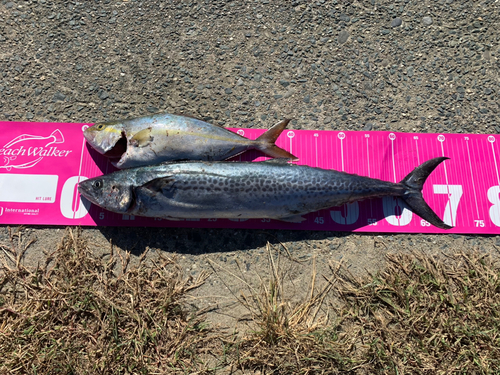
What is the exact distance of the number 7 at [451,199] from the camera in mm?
3916

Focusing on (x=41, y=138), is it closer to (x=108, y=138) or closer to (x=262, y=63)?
(x=108, y=138)

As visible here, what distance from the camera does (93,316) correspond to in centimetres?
344

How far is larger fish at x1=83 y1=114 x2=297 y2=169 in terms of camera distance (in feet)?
11.6

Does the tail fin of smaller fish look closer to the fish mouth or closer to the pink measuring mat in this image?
the pink measuring mat

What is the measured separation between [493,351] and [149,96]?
534 cm

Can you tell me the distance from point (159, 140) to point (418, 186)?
11.0ft

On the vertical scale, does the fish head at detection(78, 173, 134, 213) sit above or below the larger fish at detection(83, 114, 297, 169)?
below

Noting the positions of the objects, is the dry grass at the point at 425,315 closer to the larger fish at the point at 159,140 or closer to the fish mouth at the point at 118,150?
the larger fish at the point at 159,140

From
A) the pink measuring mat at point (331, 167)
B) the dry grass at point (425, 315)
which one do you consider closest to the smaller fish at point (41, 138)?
the pink measuring mat at point (331, 167)

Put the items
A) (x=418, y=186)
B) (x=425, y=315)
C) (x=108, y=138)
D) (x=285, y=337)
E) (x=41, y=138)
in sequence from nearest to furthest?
(x=285, y=337)
(x=425, y=315)
(x=108, y=138)
(x=418, y=186)
(x=41, y=138)

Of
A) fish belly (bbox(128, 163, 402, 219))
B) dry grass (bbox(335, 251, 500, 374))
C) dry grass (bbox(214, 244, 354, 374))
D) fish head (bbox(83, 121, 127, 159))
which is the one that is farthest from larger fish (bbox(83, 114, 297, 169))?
dry grass (bbox(335, 251, 500, 374))

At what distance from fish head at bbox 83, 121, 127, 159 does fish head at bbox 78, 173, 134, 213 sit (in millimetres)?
367

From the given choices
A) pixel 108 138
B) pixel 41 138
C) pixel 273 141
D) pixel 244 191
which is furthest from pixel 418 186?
pixel 41 138

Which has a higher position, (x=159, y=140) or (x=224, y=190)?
(x=159, y=140)
